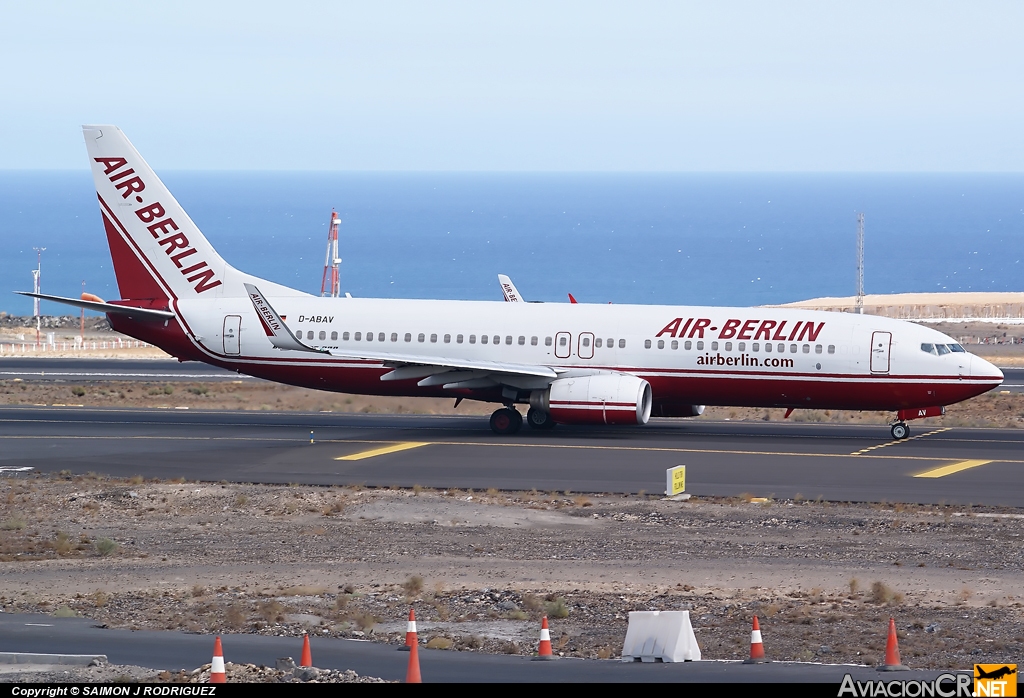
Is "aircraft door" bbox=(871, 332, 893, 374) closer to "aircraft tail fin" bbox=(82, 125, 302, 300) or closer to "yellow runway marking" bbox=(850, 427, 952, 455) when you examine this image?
"yellow runway marking" bbox=(850, 427, 952, 455)

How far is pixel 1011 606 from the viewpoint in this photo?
21.0 meters

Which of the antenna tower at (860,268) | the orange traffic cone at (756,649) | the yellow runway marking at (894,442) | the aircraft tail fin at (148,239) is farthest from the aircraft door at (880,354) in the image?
the antenna tower at (860,268)

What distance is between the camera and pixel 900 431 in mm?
40000

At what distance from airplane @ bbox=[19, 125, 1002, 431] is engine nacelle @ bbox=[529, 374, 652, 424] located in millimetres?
40

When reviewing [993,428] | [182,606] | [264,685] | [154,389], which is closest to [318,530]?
[182,606]

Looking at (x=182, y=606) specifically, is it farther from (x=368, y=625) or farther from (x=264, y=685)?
(x=264, y=685)

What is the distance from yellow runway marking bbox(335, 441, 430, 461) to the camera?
3662 cm

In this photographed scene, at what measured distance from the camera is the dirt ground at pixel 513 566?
64.2 feet

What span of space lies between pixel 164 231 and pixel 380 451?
1149 centimetres

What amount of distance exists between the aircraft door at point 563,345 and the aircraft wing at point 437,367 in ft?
1.70

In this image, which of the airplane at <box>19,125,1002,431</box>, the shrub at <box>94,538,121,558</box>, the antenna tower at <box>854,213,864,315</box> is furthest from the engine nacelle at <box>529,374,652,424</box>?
the antenna tower at <box>854,213,864,315</box>

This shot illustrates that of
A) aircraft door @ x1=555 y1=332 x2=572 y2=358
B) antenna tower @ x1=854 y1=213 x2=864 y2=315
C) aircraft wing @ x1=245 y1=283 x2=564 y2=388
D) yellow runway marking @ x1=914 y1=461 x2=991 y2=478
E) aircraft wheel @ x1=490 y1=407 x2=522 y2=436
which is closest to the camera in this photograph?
yellow runway marking @ x1=914 y1=461 x2=991 y2=478

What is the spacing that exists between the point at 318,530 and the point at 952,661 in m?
14.2

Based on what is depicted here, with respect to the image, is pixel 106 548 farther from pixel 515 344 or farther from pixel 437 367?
pixel 515 344
